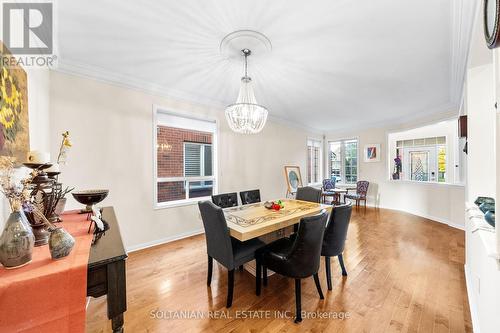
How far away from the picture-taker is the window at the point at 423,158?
16.7ft

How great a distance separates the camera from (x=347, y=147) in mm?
6793

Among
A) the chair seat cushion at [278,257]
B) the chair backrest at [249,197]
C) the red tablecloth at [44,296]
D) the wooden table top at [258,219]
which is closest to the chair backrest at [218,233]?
the wooden table top at [258,219]

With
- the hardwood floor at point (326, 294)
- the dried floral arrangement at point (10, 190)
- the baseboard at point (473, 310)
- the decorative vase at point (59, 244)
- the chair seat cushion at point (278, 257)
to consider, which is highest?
the dried floral arrangement at point (10, 190)

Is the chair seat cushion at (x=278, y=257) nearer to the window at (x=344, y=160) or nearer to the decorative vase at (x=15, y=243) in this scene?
the decorative vase at (x=15, y=243)

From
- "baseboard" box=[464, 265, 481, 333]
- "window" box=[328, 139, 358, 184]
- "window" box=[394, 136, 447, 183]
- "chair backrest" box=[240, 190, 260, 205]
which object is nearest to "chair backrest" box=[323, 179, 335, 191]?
"window" box=[328, 139, 358, 184]

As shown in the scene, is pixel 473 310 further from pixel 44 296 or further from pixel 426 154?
pixel 426 154

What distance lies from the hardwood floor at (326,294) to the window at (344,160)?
146 inches

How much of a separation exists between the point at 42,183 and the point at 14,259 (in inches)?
22.8

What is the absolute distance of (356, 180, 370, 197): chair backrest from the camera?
5.92m

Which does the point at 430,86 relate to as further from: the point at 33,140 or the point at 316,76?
the point at 33,140

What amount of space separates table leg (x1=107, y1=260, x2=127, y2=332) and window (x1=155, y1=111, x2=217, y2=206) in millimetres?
2572

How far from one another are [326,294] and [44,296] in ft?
7.30

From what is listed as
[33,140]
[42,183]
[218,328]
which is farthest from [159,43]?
[218,328]

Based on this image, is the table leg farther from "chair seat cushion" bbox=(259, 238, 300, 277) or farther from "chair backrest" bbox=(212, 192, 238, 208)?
"chair backrest" bbox=(212, 192, 238, 208)
